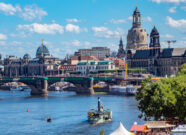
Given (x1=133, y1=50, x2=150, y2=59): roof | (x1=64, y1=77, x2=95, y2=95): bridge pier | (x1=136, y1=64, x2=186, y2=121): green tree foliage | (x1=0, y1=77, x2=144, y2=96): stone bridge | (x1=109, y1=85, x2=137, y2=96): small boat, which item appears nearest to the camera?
(x1=136, y1=64, x2=186, y2=121): green tree foliage

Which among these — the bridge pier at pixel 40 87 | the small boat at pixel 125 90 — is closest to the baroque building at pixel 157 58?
the small boat at pixel 125 90

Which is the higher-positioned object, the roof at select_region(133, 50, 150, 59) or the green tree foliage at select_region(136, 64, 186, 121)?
the roof at select_region(133, 50, 150, 59)

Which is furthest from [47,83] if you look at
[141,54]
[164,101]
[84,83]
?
[164,101]

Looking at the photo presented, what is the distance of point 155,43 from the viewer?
7323 inches

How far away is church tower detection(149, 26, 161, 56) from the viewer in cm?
18462

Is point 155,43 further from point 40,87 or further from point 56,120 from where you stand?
point 56,120

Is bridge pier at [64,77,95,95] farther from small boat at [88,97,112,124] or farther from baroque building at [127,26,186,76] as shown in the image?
small boat at [88,97,112,124]

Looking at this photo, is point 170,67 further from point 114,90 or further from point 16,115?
point 16,115

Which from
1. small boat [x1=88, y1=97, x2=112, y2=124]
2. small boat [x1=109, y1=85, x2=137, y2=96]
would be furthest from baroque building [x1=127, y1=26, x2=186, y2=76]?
small boat [x1=88, y1=97, x2=112, y2=124]

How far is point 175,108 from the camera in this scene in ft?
149

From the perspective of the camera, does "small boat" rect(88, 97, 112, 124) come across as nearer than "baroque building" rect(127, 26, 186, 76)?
Yes

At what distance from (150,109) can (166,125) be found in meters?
3.90

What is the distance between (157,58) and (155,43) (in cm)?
566

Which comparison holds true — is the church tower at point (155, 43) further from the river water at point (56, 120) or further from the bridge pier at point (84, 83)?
the river water at point (56, 120)
